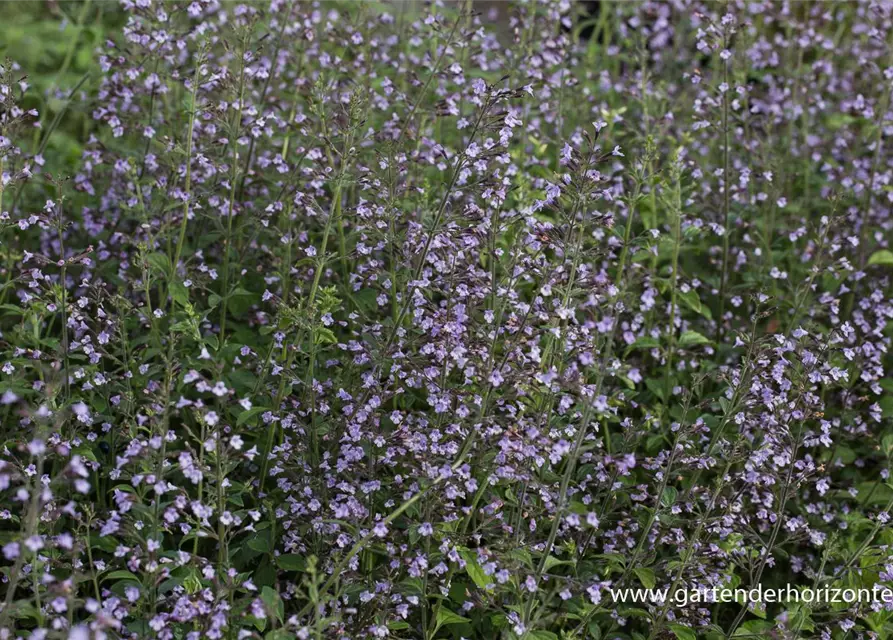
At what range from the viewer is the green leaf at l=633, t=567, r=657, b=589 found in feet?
12.4

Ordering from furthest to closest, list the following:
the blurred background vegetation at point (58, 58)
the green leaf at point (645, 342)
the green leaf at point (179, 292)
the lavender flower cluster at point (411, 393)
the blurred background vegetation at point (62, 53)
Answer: the blurred background vegetation at point (58, 58)
the blurred background vegetation at point (62, 53)
the green leaf at point (645, 342)
the green leaf at point (179, 292)
the lavender flower cluster at point (411, 393)

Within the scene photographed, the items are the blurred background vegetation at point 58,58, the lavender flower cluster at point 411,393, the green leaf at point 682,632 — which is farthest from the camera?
the blurred background vegetation at point 58,58

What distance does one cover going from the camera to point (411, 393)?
4.21 m

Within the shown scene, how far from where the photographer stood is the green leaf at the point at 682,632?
3699 millimetres

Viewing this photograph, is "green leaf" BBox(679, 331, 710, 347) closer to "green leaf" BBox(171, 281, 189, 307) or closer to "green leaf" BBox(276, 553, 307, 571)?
"green leaf" BBox(276, 553, 307, 571)

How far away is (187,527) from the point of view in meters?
3.51

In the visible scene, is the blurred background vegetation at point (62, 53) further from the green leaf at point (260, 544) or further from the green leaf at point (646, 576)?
the green leaf at point (646, 576)

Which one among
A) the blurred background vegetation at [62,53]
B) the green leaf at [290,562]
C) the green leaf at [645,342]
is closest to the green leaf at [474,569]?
the green leaf at [290,562]

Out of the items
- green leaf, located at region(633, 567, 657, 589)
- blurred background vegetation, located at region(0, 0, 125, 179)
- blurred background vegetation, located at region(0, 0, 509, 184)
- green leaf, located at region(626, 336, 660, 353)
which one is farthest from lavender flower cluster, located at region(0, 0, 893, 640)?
blurred background vegetation, located at region(0, 0, 125, 179)

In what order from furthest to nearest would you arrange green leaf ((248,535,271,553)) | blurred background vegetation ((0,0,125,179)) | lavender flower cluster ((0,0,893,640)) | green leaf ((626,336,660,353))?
1. blurred background vegetation ((0,0,125,179))
2. green leaf ((626,336,660,353))
3. green leaf ((248,535,271,553))
4. lavender flower cluster ((0,0,893,640))

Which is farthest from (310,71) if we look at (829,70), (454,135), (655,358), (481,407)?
(481,407)

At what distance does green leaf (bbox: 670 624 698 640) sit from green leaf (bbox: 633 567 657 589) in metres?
0.16

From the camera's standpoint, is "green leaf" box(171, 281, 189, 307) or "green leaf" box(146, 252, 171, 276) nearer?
"green leaf" box(171, 281, 189, 307)

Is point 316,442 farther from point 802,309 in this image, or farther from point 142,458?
point 802,309
